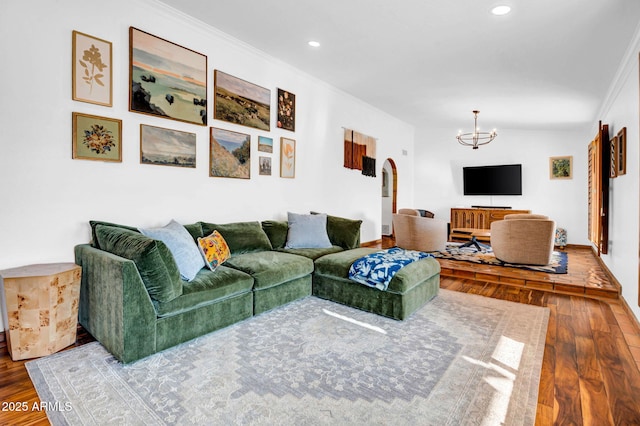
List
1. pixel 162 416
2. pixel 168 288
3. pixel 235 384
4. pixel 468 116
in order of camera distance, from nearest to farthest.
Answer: pixel 162 416
pixel 235 384
pixel 168 288
pixel 468 116

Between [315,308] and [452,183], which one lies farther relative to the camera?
[452,183]

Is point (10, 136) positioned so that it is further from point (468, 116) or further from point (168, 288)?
point (468, 116)

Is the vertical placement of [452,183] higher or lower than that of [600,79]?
lower

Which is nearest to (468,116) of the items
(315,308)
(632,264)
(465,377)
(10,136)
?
(632,264)

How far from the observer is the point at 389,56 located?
4.19m

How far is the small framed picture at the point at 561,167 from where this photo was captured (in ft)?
23.9

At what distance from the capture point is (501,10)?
3.00 m

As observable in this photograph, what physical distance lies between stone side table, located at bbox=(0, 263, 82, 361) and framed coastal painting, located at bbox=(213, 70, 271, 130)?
2.29m

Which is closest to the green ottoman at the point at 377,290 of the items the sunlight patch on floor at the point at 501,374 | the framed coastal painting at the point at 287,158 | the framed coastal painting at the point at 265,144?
the sunlight patch on floor at the point at 501,374

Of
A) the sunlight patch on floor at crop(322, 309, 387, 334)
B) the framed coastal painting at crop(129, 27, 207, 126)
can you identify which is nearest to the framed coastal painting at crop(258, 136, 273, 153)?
the framed coastal painting at crop(129, 27, 207, 126)

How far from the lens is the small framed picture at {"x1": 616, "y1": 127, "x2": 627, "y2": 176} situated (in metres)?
3.49

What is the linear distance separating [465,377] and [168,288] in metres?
2.03

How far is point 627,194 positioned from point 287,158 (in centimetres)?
395

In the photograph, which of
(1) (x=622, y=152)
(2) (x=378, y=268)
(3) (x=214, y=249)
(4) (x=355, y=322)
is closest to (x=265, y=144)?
(3) (x=214, y=249)
